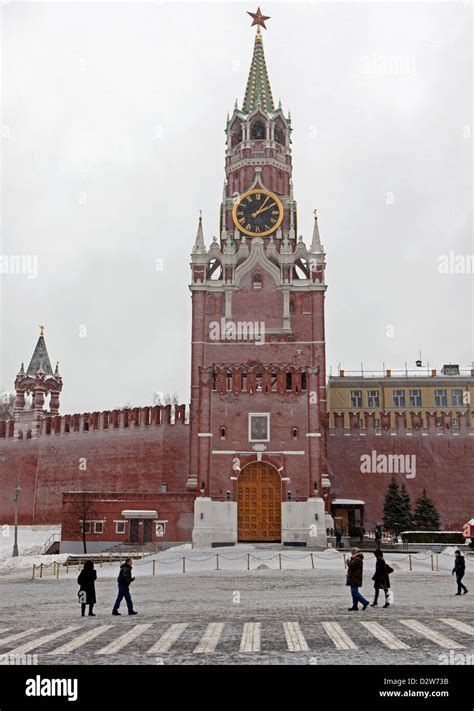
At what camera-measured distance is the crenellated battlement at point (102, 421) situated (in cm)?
5497

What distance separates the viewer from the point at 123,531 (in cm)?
4597

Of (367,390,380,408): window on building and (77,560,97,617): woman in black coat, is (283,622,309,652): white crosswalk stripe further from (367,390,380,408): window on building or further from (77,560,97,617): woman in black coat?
(367,390,380,408): window on building

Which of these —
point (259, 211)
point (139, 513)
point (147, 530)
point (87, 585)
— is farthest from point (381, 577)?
point (259, 211)

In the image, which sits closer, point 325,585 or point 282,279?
point 325,585

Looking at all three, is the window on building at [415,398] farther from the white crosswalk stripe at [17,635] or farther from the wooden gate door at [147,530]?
the white crosswalk stripe at [17,635]

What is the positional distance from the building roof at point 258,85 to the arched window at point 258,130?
111 centimetres

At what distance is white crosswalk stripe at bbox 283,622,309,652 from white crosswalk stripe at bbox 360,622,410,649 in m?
1.30

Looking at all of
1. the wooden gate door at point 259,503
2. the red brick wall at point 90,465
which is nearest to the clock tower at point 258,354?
the wooden gate door at point 259,503

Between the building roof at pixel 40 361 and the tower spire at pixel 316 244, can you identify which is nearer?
the tower spire at pixel 316 244

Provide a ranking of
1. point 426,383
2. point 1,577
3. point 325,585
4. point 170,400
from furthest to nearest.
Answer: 1. point 170,400
2. point 426,383
3. point 1,577
4. point 325,585

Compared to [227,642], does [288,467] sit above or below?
above
